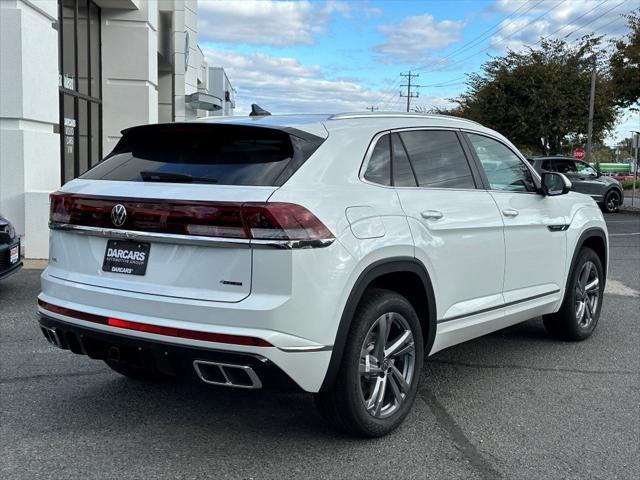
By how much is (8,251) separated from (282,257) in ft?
15.8

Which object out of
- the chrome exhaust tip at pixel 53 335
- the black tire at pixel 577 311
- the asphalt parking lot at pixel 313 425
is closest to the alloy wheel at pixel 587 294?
the black tire at pixel 577 311

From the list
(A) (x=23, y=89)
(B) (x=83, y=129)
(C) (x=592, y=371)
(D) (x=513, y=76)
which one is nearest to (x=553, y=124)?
(D) (x=513, y=76)

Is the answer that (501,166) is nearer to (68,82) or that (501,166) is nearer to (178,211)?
(178,211)

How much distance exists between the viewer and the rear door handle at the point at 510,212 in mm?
4707

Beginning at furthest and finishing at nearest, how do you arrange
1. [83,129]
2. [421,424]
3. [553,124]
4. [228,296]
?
[553,124] → [83,129] → [421,424] → [228,296]

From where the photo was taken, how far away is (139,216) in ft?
11.1

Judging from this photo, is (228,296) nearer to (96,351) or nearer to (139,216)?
(139,216)

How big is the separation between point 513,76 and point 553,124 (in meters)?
2.74

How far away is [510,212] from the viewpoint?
4.76m

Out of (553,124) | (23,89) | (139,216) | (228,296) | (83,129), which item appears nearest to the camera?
(228,296)

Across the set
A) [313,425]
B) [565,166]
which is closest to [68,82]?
[313,425]

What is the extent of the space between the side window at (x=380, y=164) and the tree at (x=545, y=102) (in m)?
26.7

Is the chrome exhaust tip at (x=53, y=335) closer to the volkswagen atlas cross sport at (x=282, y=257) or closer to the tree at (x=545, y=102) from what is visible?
the volkswagen atlas cross sport at (x=282, y=257)

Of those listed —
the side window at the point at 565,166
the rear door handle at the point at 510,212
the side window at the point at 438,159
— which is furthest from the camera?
the side window at the point at 565,166
